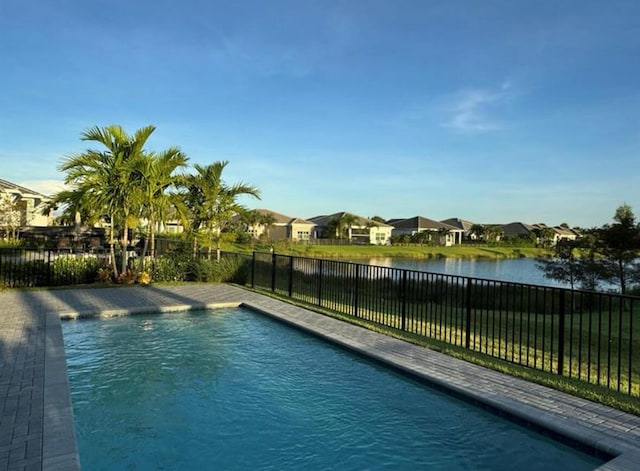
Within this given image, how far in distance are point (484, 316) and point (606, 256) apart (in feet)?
25.8

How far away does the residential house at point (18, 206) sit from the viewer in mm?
24953

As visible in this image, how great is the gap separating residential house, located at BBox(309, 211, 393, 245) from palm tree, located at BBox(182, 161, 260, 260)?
171ft

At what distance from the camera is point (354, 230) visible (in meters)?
70.9

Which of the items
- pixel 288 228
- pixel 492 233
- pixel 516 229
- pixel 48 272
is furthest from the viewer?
pixel 516 229

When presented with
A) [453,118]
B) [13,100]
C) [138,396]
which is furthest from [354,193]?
[138,396]

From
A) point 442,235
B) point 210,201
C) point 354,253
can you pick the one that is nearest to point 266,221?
point 354,253

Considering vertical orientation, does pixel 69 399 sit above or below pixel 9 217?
below

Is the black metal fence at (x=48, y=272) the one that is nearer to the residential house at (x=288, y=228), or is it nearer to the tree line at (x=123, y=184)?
the tree line at (x=123, y=184)

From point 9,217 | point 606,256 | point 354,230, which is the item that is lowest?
point 606,256

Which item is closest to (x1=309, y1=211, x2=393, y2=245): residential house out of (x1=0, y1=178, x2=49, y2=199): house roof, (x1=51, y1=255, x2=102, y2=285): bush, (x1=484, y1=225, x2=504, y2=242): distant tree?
(x1=484, y1=225, x2=504, y2=242): distant tree

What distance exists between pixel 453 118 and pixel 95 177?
13.1 m

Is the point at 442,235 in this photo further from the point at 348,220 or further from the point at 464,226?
the point at 348,220

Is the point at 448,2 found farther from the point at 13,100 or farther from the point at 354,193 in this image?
the point at 354,193

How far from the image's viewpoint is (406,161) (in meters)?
24.7
